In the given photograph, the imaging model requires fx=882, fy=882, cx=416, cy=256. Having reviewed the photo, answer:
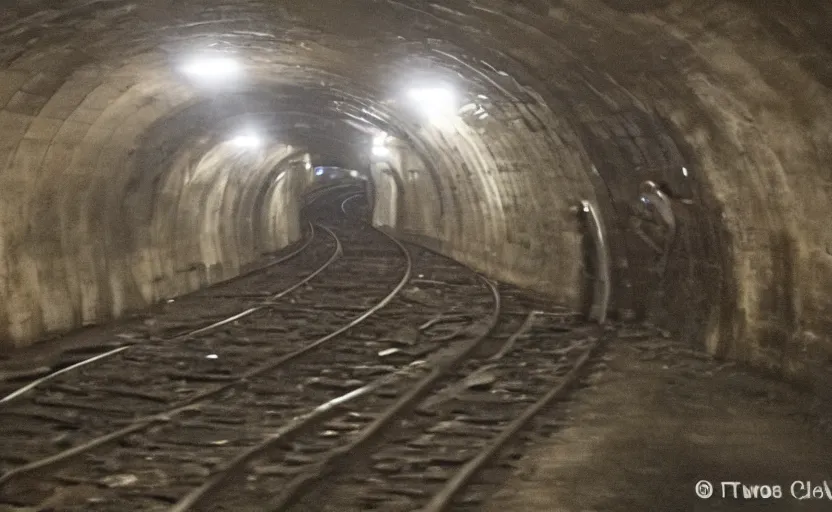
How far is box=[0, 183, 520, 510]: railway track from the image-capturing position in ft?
18.0

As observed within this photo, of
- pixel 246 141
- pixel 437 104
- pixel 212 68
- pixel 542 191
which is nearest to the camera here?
pixel 212 68

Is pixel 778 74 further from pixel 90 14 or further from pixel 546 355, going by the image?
pixel 90 14

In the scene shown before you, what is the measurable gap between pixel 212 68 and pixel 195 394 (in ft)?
14.0

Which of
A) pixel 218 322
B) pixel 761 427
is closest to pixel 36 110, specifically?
pixel 218 322

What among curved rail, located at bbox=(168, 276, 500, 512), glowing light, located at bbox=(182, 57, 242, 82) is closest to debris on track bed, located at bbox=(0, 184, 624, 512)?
curved rail, located at bbox=(168, 276, 500, 512)

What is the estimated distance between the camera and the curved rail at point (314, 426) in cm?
497

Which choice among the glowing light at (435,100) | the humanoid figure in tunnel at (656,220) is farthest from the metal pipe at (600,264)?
the glowing light at (435,100)

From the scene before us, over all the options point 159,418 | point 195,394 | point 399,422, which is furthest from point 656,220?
point 159,418

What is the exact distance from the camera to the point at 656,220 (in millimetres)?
9297

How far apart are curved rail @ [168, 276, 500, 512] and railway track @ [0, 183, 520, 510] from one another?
13 centimetres

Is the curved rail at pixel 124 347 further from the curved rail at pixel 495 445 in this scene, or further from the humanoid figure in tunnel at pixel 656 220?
the humanoid figure in tunnel at pixel 656 220

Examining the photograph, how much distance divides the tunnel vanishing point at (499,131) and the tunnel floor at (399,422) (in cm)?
80

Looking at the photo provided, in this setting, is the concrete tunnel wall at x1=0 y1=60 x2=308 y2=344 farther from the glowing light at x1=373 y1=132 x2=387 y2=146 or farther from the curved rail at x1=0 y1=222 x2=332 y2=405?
the glowing light at x1=373 y1=132 x2=387 y2=146

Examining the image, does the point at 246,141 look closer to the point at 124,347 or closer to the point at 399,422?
the point at 124,347
